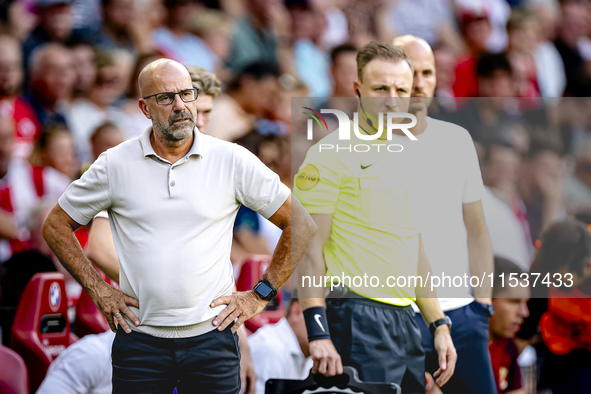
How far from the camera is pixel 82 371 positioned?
332cm

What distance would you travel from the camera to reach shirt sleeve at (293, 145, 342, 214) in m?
3.36

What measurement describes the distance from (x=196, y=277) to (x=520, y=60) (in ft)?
17.3

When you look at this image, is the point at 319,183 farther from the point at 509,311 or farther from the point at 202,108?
the point at 509,311

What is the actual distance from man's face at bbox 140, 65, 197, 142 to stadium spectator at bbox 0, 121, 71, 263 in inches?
104

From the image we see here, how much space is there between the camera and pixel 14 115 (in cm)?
550

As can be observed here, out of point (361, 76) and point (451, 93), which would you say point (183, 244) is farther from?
point (451, 93)

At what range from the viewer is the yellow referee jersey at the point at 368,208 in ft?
11.0

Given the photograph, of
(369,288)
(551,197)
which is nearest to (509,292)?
(551,197)

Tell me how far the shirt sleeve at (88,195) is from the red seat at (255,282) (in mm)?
1489

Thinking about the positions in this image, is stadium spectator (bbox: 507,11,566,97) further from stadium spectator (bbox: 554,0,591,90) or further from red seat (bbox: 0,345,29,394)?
red seat (bbox: 0,345,29,394)

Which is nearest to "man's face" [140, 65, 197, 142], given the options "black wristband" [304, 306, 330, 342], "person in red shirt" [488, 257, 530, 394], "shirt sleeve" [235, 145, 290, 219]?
"shirt sleeve" [235, 145, 290, 219]

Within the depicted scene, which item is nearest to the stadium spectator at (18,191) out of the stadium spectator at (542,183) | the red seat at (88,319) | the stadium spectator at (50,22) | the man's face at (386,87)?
the stadium spectator at (50,22)

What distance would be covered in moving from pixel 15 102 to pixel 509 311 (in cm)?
407

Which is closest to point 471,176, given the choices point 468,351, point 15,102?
point 468,351
